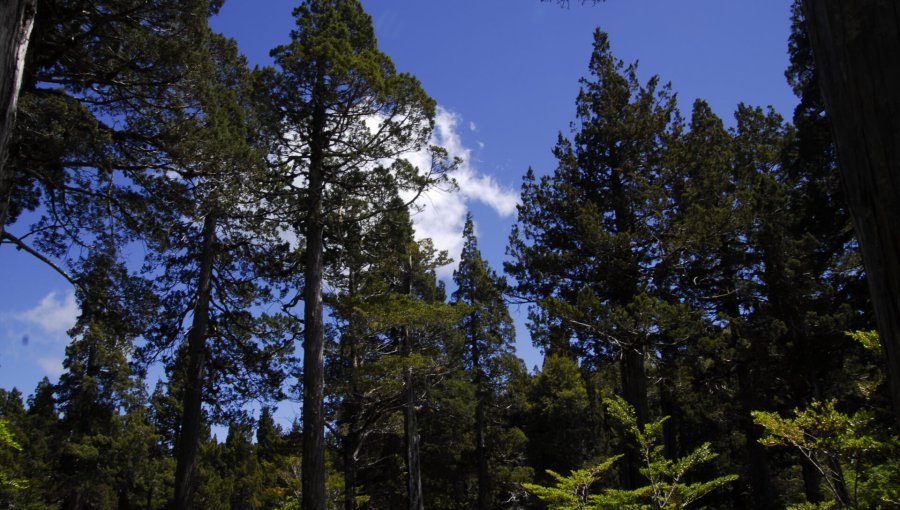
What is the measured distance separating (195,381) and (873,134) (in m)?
15.0

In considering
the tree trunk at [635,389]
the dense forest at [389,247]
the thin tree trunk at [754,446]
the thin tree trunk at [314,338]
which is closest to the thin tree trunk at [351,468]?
the dense forest at [389,247]

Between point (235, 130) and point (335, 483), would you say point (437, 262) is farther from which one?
point (235, 130)

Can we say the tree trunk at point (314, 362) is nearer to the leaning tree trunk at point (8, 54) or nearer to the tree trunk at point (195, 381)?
the tree trunk at point (195, 381)

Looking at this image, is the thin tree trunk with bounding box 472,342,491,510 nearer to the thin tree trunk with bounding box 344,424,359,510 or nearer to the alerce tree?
the thin tree trunk with bounding box 344,424,359,510

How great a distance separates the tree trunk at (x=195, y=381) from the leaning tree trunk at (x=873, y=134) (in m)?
12.8

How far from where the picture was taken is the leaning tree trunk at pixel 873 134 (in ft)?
3.87

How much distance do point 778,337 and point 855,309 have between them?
1.96 metres

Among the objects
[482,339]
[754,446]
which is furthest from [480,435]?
[754,446]

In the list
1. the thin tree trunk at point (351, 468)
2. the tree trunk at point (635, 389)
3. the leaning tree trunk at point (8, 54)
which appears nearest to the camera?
the leaning tree trunk at point (8, 54)

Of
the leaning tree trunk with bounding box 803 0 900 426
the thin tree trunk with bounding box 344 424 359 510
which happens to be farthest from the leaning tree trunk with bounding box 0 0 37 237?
the thin tree trunk with bounding box 344 424 359 510

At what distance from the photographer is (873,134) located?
1230mm

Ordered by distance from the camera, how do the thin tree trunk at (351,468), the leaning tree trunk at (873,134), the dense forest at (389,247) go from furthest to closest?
1. the thin tree trunk at (351,468)
2. the dense forest at (389,247)
3. the leaning tree trunk at (873,134)

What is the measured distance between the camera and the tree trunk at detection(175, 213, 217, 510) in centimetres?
1291

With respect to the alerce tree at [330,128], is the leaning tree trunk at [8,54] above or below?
below
